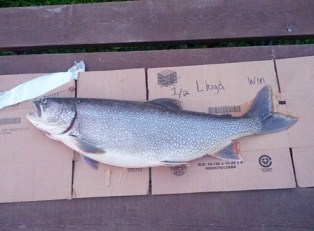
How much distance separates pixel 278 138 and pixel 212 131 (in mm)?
402

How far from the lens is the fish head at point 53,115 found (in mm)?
1873

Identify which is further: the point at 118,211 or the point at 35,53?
the point at 35,53

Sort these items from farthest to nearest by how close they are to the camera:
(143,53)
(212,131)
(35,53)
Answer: (35,53) → (143,53) → (212,131)

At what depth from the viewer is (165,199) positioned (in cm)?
187

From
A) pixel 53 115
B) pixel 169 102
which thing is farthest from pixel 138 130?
pixel 53 115

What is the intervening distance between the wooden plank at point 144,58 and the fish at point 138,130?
0.38 m

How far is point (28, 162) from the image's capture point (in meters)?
1.92

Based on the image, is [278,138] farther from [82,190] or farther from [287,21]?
[82,190]

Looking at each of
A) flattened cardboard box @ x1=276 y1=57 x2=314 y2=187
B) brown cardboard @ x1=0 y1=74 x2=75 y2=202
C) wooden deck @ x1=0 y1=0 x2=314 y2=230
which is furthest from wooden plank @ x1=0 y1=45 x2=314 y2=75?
brown cardboard @ x1=0 y1=74 x2=75 y2=202

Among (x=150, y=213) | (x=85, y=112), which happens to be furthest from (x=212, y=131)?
(x=85, y=112)

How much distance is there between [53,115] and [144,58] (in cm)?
70

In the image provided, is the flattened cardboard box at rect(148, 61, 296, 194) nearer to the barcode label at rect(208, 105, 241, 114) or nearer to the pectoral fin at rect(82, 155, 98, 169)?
the barcode label at rect(208, 105, 241, 114)

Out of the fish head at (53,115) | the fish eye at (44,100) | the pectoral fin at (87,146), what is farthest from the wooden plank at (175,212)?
the fish eye at (44,100)

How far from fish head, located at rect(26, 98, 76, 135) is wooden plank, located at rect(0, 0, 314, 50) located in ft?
1.84
